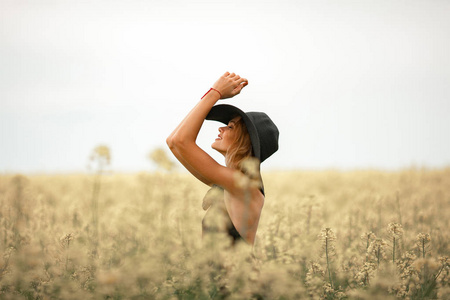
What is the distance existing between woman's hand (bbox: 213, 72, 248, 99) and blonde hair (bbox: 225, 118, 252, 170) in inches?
9.7

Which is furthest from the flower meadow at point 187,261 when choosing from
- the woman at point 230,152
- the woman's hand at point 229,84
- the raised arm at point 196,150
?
the woman's hand at point 229,84

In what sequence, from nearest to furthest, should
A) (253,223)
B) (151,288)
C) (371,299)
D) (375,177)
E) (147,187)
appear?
(371,299)
(151,288)
(253,223)
(147,187)
(375,177)

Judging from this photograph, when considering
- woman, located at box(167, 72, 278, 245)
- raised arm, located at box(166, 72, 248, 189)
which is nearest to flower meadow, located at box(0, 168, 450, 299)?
woman, located at box(167, 72, 278, 245)

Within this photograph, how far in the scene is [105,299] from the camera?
2979 millimetres

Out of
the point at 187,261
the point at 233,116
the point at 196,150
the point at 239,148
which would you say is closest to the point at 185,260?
the point at 187,261

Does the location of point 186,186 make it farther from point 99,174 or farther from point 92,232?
point 92,232

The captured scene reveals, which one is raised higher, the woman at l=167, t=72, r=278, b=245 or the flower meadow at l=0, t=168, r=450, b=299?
the woman at l=167, t=72, r=278, b=245

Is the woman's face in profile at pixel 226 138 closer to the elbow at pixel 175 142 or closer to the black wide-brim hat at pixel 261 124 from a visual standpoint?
the black wide-brim hat at pixel 261 124

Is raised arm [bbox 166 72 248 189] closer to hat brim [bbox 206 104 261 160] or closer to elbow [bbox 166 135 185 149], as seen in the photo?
elbow [bbox 166 135 185 149]

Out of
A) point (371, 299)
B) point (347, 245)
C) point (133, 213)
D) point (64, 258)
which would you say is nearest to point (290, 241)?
point (347, 245)

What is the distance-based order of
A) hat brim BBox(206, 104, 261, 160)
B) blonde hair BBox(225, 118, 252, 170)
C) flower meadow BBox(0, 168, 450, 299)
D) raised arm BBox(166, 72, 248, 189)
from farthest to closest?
blonde hair BBox(225, 118, 252, 170) < hat brim BBox(206, 104, 261, 160) < raised arm BBox(166, 72, 248, 189) < flower meadow BBox(0, 168, 450, 299)

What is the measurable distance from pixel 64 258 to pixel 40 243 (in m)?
1.50

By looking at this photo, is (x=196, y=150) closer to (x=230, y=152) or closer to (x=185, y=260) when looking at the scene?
(x=230, y=152)

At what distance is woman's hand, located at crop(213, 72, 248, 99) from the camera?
3133mm
